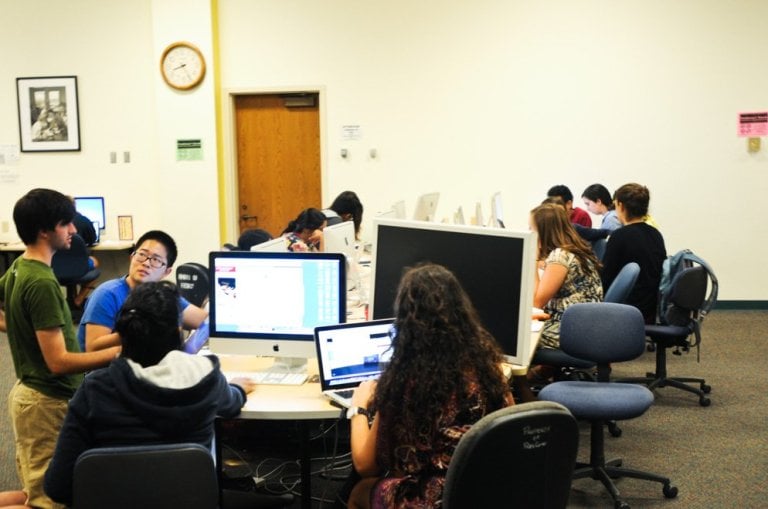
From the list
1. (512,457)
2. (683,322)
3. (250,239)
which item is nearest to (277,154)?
(250,239)

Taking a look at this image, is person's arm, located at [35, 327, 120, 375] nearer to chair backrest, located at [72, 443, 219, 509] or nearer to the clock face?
chair backrest, located at [72, 443, 219, 509]

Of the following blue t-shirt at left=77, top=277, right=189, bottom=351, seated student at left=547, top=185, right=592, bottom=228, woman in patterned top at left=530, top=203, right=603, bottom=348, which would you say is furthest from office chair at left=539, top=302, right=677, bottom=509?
seated student at left=547, top=185, right=592, bottom=228

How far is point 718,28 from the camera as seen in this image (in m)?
6.77

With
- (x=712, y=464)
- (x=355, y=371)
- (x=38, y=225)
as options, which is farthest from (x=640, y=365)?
(x=38, y=225)

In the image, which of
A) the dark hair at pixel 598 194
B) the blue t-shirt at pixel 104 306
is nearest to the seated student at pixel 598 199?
the dark hair at pixel 598 194

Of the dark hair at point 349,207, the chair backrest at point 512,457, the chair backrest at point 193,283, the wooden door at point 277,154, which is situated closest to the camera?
the chair backrest at point 512,457

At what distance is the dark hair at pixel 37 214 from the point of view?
2453 mm

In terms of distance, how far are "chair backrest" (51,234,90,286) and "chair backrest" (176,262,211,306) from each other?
8.65ft

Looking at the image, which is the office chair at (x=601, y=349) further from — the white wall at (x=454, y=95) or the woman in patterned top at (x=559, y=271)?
the white wall at (x=454, y=95)

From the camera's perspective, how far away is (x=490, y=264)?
252cm

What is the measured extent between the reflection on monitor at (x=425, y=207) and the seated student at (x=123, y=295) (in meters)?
2.06

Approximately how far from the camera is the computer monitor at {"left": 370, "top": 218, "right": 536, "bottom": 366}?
8.14 feet

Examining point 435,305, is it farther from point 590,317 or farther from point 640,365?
point 640,365

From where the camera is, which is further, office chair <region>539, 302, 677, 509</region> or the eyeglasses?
office chair <region>539, 302, 677, 509</region>
